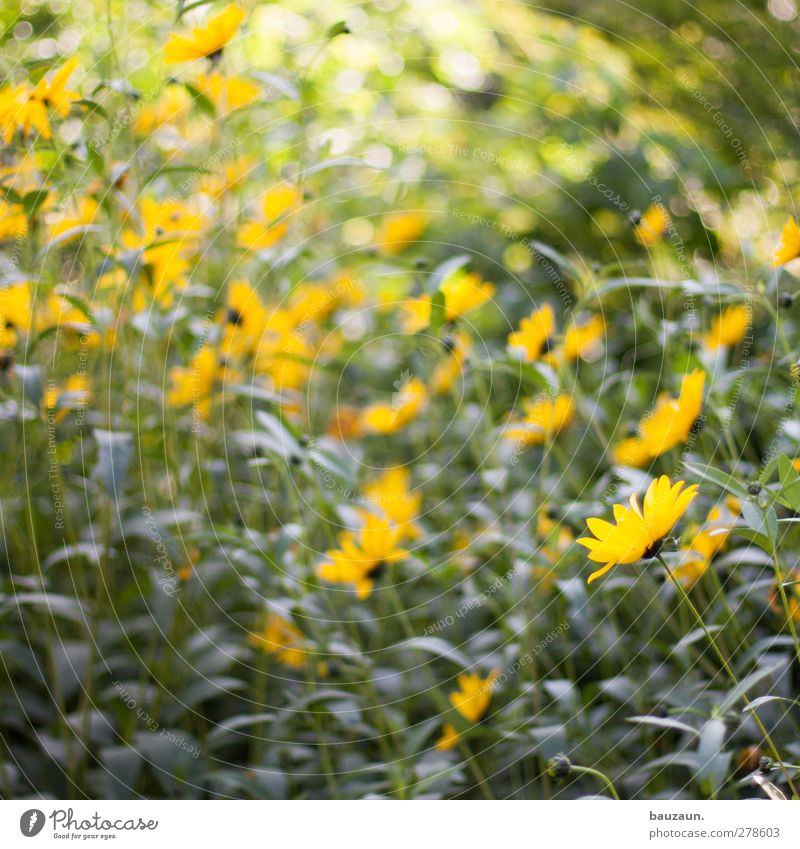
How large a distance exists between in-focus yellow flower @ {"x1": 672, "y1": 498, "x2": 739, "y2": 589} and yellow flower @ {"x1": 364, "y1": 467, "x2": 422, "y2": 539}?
31cm

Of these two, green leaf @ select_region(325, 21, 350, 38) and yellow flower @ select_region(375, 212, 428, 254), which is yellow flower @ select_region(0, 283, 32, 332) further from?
yellow flower @ select_region(375, 212, 428, 254)

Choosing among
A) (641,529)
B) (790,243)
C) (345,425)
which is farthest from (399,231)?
(641,529)

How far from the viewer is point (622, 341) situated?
118 cm

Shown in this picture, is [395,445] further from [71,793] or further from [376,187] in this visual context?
[71,793]

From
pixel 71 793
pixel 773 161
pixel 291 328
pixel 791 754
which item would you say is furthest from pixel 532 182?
pixel 71 793

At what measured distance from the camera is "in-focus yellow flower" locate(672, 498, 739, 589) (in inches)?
26.0

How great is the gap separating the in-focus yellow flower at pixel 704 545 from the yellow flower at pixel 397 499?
12.1 inches

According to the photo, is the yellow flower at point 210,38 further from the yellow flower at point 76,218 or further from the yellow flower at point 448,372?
the yellow flower at point 448,372

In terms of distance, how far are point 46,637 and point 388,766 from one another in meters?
0.37

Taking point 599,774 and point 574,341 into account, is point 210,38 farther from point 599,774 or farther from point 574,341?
point 599,774

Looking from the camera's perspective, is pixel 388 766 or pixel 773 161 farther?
pixel 773 161

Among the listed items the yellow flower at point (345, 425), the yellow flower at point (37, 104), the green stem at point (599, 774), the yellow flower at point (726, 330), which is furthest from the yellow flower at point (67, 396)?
the yellow flower at point (726, 330)

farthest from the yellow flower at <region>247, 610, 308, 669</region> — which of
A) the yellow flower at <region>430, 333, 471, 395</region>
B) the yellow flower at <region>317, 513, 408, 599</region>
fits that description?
the yellow flower at <region>430, 333, 471, 395</region>

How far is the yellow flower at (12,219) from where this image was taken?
0.75 metres
